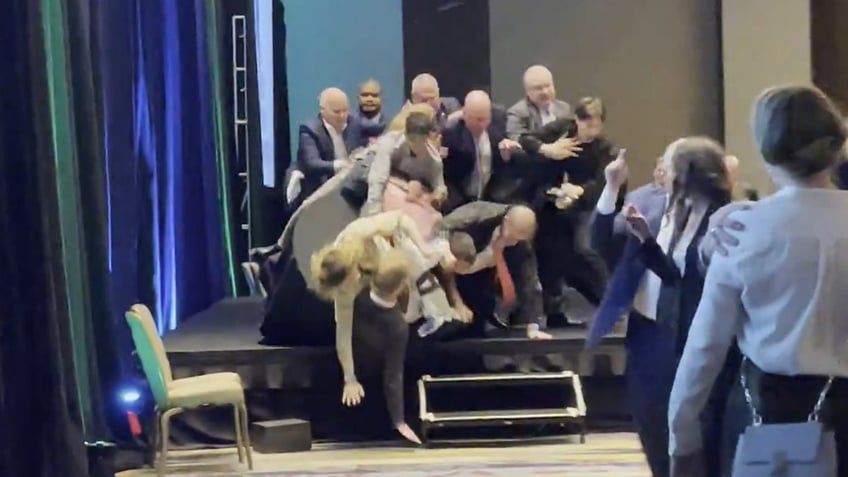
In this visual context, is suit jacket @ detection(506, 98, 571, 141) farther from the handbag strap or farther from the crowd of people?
the handbag strap

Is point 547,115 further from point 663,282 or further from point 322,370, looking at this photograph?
point 663,282

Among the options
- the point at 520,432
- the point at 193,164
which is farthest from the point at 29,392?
the point at 193,164

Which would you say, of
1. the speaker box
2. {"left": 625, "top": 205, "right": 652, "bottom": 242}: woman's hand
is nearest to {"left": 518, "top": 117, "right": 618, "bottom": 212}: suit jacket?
the speaker box

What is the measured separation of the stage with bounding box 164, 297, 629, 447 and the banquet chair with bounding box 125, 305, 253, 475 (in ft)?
1.39

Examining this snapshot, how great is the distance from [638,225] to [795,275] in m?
0.99

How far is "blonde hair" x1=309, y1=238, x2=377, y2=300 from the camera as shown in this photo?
500 centimetres

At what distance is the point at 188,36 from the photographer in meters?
7.46

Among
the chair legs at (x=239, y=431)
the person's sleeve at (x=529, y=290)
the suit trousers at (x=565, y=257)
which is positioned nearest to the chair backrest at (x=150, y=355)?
the chair legs at (x=239, y=431)

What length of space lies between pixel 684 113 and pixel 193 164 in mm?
3235

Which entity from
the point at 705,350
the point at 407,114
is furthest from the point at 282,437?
the point at 705,350

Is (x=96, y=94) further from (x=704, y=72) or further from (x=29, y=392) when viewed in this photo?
(x=704, y=72)

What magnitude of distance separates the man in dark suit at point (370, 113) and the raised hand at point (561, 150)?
1.13 metres

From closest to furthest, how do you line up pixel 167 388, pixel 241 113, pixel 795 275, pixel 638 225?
pixel 795 275, pixel 638 225, pixel 167 388, pixel 241 113

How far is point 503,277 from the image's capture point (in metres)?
5.48
